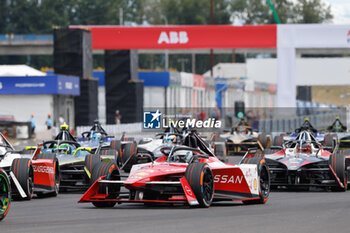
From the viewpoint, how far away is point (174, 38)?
2024 inches

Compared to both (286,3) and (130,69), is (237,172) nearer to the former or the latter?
(130,69)

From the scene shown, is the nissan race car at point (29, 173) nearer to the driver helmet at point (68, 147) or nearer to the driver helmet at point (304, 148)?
the driver helmet at point (68, 147)

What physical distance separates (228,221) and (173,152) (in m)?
3.33

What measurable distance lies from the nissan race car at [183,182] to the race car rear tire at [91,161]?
3008 millimetres

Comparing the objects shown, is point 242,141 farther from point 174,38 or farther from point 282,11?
point 282,11

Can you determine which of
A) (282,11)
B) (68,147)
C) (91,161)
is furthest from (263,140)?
(282,11)

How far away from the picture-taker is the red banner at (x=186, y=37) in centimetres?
5066

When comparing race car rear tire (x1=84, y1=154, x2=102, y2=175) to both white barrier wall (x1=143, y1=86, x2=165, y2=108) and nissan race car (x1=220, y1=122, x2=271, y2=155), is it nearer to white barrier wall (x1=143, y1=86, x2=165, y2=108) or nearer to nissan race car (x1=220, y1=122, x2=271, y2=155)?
nissan race car (x1=220, y1=122, x2=271, y2=155)

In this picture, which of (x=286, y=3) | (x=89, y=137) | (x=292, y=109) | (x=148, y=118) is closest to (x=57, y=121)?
(x=292, y=109)

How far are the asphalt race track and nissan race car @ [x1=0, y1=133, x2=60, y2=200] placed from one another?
1.05 ft

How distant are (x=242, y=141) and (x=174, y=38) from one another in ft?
61.7

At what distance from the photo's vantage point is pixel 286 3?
143625mm

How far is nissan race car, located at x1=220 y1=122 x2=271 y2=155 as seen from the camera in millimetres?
33500

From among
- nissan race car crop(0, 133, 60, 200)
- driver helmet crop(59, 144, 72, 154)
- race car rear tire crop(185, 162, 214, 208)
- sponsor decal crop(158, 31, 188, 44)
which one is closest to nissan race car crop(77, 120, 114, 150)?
driver helmet crop(59, 144, 72, 154)
